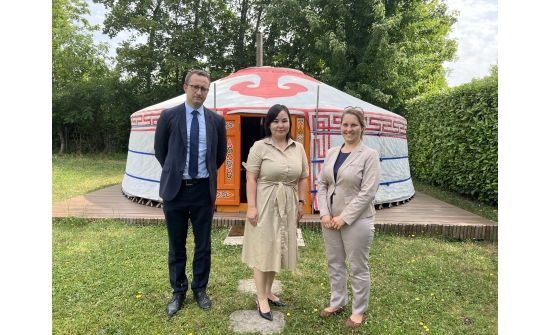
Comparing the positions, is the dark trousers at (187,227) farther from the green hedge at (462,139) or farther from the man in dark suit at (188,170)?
the green hedge at (462,139)

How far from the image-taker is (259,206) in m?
2.12

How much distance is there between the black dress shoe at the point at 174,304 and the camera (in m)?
2.26

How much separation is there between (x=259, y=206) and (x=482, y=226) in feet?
10.7

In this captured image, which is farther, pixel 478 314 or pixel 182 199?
pixel 478 314

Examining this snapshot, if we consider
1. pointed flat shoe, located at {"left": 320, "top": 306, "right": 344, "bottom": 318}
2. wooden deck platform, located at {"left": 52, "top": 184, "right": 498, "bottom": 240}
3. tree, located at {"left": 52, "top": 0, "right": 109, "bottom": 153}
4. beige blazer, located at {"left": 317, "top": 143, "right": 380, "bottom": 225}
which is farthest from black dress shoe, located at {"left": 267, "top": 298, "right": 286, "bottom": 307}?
tree, located at {"left": 52, "top": 0, "right": 109, "bottom": 153}

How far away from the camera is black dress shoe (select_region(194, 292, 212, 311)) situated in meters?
2.32

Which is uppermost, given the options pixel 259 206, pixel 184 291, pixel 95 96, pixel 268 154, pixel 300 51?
pixel 300 51

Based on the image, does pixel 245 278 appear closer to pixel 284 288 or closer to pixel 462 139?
pixel 284 288

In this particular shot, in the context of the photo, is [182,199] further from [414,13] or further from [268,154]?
[414,13]

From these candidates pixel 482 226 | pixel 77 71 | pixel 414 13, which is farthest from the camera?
pixel 77 71

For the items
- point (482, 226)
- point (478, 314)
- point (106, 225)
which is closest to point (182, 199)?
point (478, 314)

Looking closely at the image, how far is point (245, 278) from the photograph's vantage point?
2842mm

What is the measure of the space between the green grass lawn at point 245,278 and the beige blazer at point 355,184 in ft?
2.49

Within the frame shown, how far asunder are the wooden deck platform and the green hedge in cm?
79
